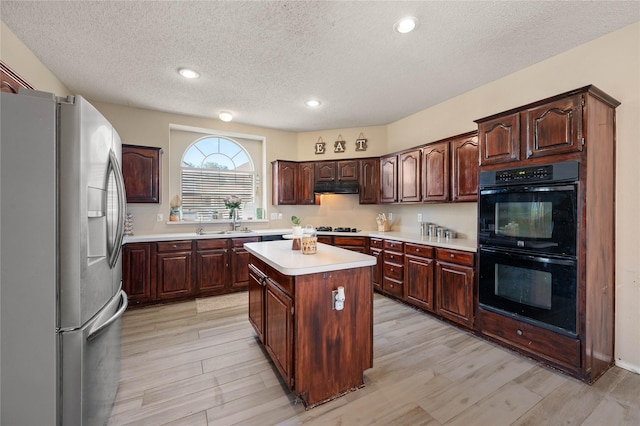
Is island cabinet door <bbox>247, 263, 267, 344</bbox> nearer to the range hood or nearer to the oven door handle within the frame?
the oven door handle

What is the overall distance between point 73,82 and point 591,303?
19.1 feet

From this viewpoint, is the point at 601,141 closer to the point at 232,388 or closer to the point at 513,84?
the point at 513,84

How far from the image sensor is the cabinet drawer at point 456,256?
2826 mm

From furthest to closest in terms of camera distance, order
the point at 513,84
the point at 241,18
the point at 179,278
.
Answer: the point at 179,278 → the point at 513,84 → the point at 241,18

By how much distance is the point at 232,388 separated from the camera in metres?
1.99

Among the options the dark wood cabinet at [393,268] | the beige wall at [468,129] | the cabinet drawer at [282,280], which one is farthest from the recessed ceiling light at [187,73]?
the dark wood cabinet at [393,268]

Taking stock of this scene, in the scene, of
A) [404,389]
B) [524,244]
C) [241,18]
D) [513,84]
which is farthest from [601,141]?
[241,18]

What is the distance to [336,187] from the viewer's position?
4.83 m

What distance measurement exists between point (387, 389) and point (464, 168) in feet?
8.56

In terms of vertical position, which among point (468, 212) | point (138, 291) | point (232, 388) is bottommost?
point (232, 388)

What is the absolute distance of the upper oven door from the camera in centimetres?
210

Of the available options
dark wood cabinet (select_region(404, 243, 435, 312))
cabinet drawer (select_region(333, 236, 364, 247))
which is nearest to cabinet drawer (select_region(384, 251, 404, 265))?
dark wood cabinet (select_region(404, 243, 435, 312))

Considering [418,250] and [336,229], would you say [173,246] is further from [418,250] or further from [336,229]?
[418,250]

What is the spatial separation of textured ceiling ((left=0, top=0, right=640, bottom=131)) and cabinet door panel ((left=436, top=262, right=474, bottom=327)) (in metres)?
2.27
